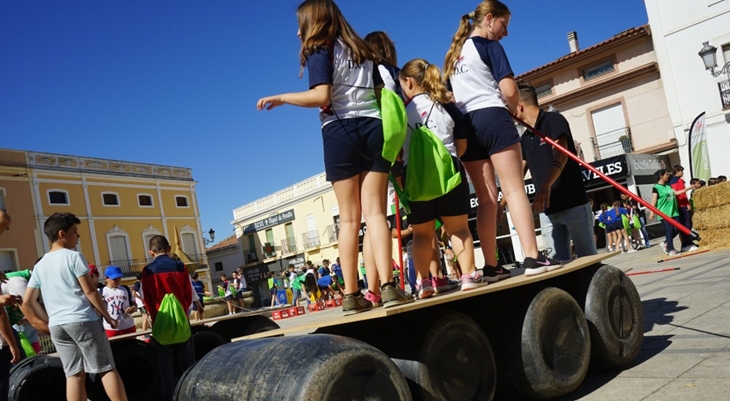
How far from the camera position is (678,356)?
12.1ft

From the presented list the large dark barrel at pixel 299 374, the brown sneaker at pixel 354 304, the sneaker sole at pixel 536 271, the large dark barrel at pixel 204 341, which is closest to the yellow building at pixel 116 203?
the large dark barrel at pixel 204 341

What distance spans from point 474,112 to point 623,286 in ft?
4.97

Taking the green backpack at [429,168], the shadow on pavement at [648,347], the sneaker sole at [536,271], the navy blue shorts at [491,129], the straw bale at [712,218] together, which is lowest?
the shadow on pavement at [648,347]

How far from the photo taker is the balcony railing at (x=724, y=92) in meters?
25.2

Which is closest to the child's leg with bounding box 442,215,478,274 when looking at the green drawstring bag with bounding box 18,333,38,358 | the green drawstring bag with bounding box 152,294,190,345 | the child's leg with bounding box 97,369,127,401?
the child's leg with bounding box 97,369,127,401

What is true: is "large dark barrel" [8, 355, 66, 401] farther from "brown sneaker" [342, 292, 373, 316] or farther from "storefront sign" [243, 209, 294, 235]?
"storefront sign" [243, 209, 294, 235]

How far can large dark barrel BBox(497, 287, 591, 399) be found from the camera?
3.20 meters

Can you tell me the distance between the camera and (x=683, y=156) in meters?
27.0

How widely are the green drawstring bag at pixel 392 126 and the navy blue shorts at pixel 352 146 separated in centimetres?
6

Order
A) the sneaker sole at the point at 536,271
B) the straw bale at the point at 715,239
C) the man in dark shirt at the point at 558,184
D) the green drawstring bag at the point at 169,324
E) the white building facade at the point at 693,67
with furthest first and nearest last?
the white building facade at the point at 693,67
the straw bale at the point at 715,239
the green drawstring bag at the point at 169,324
the man in dark shirt at the point at 558,184
the sneaker sole at the point at 536,271

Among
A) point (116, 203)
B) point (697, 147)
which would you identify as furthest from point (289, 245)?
point (697, 147)

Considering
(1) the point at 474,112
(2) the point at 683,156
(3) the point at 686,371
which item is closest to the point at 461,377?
(3) the point at 686,371

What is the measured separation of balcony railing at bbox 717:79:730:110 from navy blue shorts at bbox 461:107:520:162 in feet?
83.3

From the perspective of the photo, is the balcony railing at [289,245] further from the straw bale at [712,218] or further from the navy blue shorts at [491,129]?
the navy blue shorts at [491,129]
